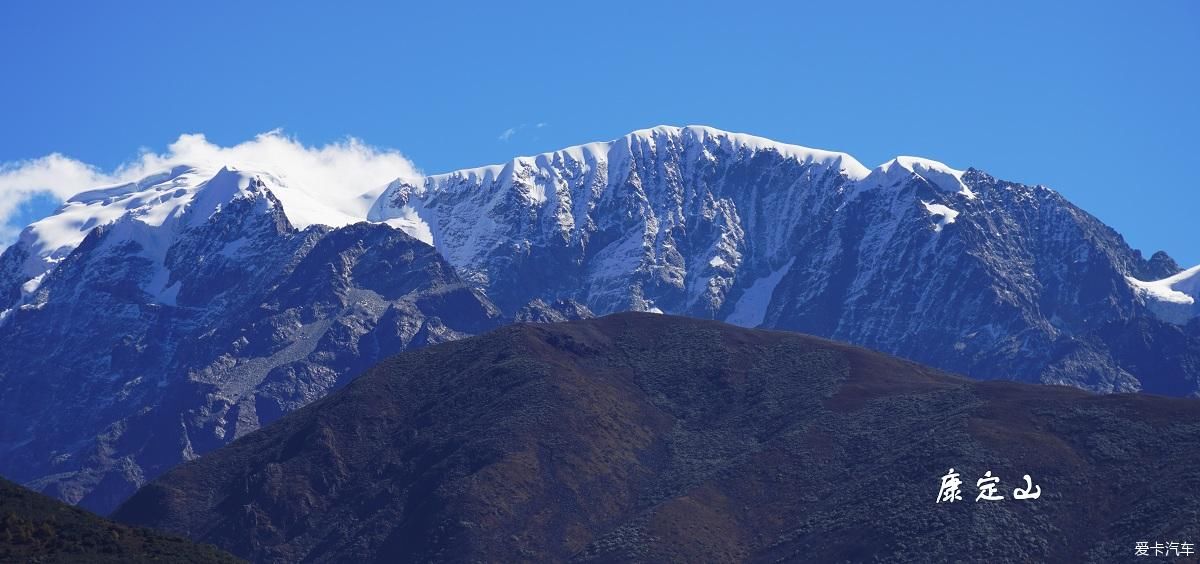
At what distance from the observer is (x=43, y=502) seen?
187375mm

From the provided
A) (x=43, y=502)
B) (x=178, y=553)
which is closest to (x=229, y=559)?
(x=178, y=553)

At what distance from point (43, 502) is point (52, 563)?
1776cm

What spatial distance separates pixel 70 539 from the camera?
178 metres

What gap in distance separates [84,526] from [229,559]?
1349 centimetres

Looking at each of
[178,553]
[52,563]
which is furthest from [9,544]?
[178,553]

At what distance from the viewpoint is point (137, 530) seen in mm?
189375

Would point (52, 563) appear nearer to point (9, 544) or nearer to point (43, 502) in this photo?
point (9, 544)

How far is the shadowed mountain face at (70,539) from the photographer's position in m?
173

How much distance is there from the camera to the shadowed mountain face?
173 metres

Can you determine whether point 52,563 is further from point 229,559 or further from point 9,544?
point 229,559

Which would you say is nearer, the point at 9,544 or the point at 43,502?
the point at 9,544

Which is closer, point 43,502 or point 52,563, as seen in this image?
point 52,563

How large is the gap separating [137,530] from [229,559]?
9699 mm

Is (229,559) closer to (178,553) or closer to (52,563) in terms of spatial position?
(178,553)
